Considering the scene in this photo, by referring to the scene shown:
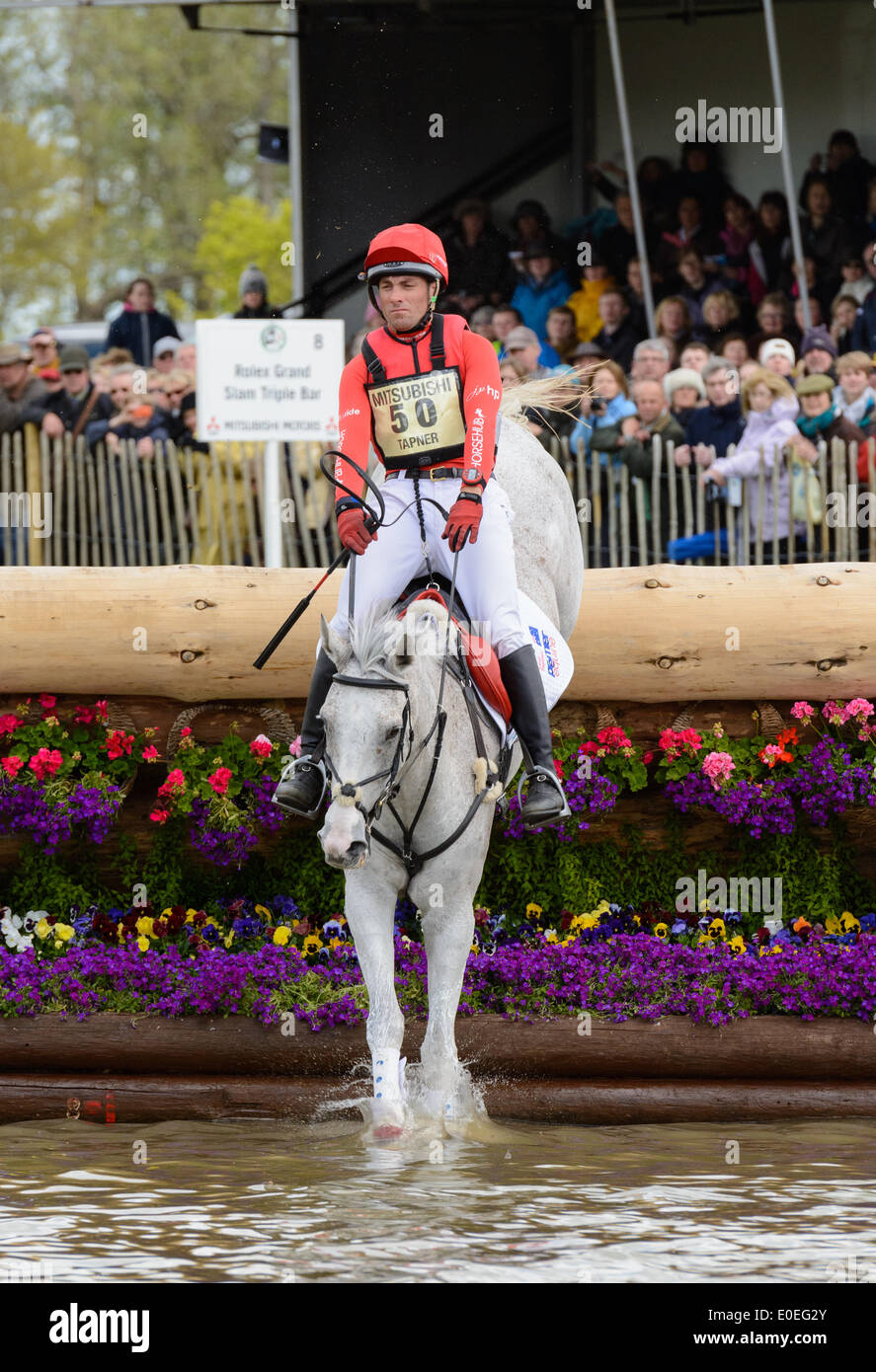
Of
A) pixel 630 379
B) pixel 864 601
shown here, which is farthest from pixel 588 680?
pixel 630 379

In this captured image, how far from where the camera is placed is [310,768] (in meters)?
6.12

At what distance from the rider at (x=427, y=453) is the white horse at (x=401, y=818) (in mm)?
177

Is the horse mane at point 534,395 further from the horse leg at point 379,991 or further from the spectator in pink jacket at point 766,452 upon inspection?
the spectator in pink jacket at point 766,452

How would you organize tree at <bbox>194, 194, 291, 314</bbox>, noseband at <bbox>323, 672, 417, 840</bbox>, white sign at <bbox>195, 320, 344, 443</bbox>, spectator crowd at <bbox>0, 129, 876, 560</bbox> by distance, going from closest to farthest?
noseband at <bbox>323, 672, 417, 840</bbox>
white sign at <bbox>195, 320, 344, 443</bbox>
spectator crowd at <bbox>0, 129, 876, 560</bbox>
tree at <bbox>194, 194, 291, 314</bbox>

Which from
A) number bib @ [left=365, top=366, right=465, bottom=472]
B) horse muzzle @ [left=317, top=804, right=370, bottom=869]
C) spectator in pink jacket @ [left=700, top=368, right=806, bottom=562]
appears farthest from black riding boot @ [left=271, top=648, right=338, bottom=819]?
spectator in pink jacket @ [left=700, top=368, right=806, bottom=562]

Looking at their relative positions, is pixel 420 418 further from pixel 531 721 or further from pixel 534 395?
pixel 534 395

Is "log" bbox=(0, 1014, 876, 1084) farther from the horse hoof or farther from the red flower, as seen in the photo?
the red flower

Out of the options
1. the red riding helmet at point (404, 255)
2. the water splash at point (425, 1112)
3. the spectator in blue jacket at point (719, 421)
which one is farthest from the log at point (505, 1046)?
the spectator in blue jacket at point (719, 421)

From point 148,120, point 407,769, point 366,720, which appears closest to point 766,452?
point 407,769

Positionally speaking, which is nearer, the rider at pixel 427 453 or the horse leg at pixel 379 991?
the horse leg at pixel 379 991

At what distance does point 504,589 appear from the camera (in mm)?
6496

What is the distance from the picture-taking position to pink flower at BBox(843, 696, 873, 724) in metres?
7.83

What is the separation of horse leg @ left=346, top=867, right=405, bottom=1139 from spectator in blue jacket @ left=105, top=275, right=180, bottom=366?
406 inches

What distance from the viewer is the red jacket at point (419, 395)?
6.35 m
